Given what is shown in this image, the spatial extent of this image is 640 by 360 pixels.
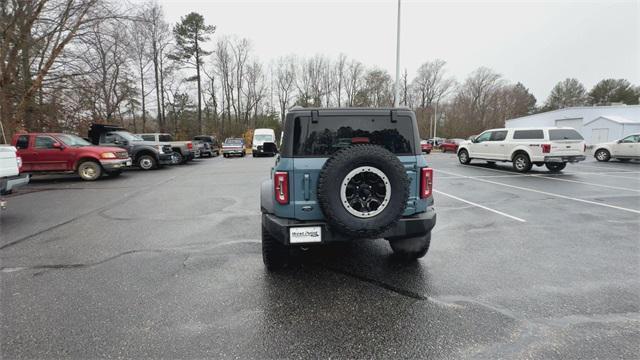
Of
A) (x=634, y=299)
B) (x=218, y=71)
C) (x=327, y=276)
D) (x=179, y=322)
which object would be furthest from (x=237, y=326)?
(x=218, y=71)

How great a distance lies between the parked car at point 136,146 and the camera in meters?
14.7

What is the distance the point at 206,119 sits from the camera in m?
44.8

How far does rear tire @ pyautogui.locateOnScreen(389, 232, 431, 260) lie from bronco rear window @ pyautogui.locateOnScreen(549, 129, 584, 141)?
1198 centimetres

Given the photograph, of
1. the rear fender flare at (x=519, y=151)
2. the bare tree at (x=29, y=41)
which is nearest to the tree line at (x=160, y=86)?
the bare tree at (x=29, y=41)

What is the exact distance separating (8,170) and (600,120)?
47.1m

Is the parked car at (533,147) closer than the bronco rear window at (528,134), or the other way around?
the parked car at (533,147)

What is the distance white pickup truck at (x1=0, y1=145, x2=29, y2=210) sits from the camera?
571cm

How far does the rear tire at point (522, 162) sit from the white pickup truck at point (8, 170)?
16408 mm

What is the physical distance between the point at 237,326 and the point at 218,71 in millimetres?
50621

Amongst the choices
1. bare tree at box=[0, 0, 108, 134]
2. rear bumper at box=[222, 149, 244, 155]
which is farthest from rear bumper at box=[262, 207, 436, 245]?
Result: rear bumper at box=[222, 149, 244, 155]

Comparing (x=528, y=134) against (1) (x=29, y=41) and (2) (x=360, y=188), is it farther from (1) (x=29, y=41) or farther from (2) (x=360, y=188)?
(1) (x=29, y=41)

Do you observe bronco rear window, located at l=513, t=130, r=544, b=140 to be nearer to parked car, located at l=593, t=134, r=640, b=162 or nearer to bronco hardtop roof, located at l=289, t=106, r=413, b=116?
parked car, located at l=593, t=134, r=640, b=162

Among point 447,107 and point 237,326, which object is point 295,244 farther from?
point 447,107

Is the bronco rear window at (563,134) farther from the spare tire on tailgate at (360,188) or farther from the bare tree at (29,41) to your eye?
the bare tree at (29,41)
